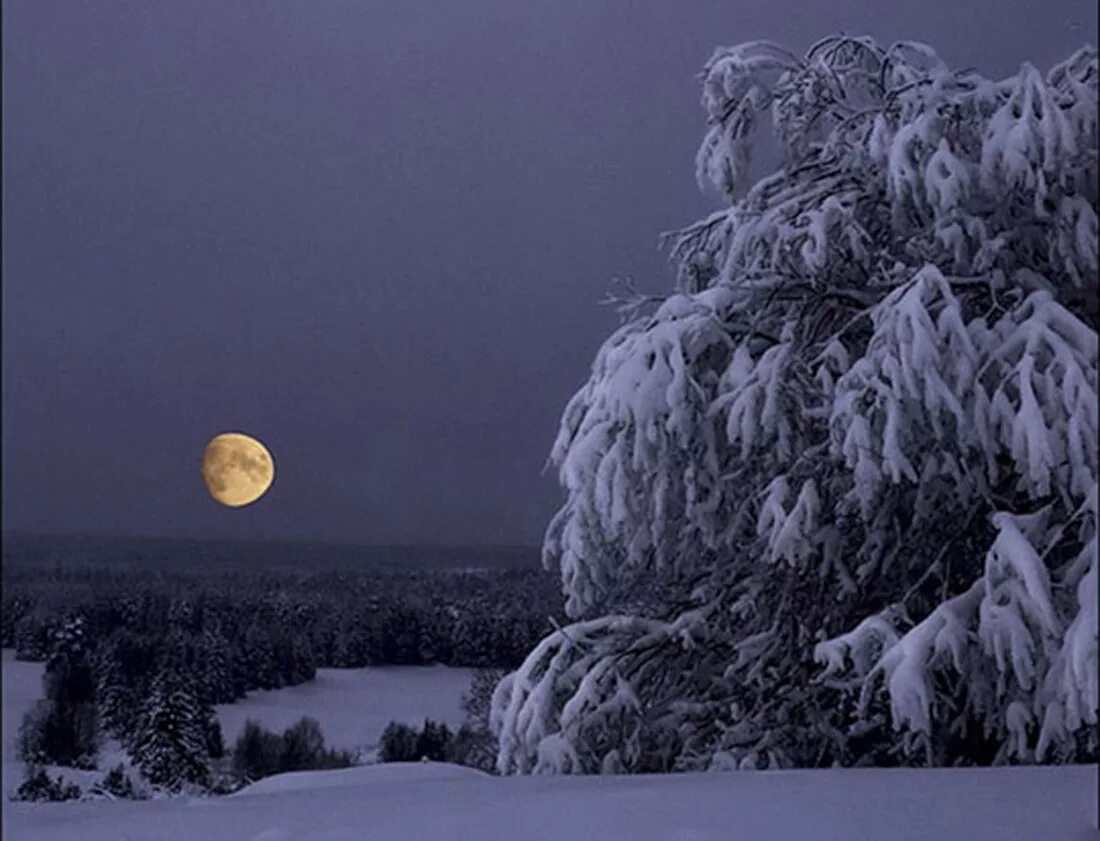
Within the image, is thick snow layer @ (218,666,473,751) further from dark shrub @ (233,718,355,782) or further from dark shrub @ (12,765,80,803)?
dark shrub @ (12,765,80,803)

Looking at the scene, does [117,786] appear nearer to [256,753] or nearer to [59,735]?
[59,735]

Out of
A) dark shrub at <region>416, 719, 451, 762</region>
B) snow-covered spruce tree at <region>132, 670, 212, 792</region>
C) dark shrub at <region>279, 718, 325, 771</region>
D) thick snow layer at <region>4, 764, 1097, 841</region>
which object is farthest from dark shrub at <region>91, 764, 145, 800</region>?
thick snow layer at <region>4, 764, 1097, 841</region>

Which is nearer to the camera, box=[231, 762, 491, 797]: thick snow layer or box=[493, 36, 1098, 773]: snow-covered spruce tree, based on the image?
box=[493, 36, 1098, 773]: snow-covered spruce tree

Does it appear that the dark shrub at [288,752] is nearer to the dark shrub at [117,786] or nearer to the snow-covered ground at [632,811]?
the dark shrub at [117,786]

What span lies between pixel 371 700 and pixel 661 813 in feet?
9.86

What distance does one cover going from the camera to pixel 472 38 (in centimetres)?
503

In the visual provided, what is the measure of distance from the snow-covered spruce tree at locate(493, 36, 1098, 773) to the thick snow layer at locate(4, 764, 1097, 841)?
1.87 ft

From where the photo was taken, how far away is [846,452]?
3.43 metres

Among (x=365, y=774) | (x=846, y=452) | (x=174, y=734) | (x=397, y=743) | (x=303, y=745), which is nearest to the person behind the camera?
(x=846, y=452)

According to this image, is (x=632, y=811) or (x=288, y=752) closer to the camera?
(x=632, y=811)

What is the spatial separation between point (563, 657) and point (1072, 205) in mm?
2283

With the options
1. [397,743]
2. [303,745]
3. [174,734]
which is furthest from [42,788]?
[397,743]

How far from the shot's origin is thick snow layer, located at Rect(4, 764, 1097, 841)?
2236 mm

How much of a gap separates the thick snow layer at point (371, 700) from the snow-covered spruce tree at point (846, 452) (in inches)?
25.8
